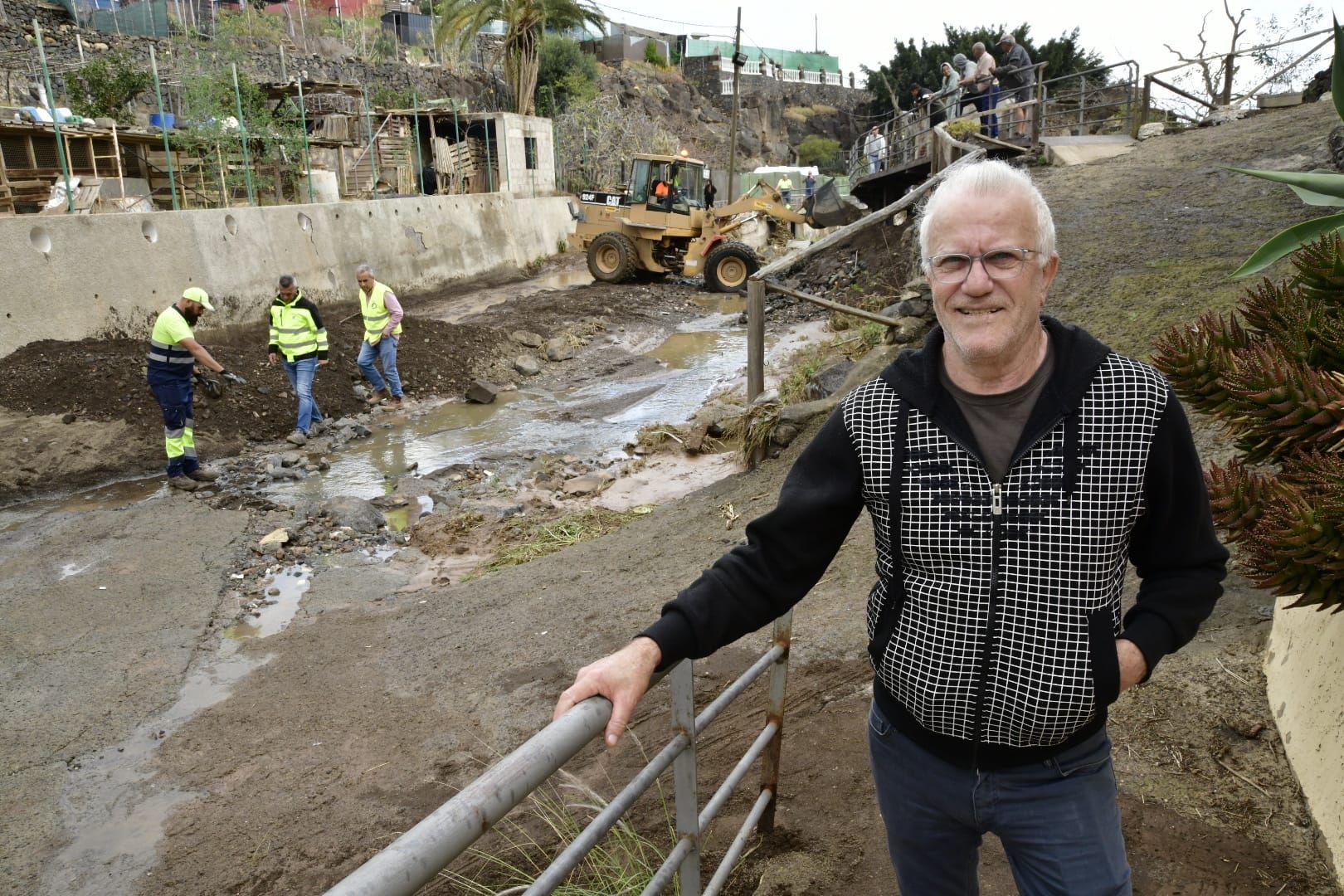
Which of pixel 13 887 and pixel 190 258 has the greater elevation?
pixel 190 258

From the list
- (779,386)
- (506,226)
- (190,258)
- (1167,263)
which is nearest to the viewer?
(1167,263)

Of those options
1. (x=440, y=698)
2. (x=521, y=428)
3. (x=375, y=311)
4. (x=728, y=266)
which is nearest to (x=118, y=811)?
(x=440, y=698)

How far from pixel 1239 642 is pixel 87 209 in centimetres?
1648

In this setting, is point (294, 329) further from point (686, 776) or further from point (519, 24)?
point (519, 24)

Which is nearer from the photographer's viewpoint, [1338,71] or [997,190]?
[997,190]

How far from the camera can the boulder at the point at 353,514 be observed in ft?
26.9

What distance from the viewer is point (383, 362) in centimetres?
1252

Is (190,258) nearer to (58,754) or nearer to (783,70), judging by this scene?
(58,754)

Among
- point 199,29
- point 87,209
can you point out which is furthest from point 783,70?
point 87,209

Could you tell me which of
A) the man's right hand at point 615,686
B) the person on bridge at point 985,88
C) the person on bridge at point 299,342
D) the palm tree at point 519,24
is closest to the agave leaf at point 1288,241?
the man's right hand at point 615,686

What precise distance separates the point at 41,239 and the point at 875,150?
15278mm

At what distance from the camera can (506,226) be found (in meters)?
24.7

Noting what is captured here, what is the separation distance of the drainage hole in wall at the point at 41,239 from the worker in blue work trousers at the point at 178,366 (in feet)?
13.4

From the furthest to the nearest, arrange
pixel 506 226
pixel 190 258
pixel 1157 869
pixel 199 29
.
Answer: pixel 199 29 → pixel 506 226 → pixel 190 258 → pixel 1157 869
